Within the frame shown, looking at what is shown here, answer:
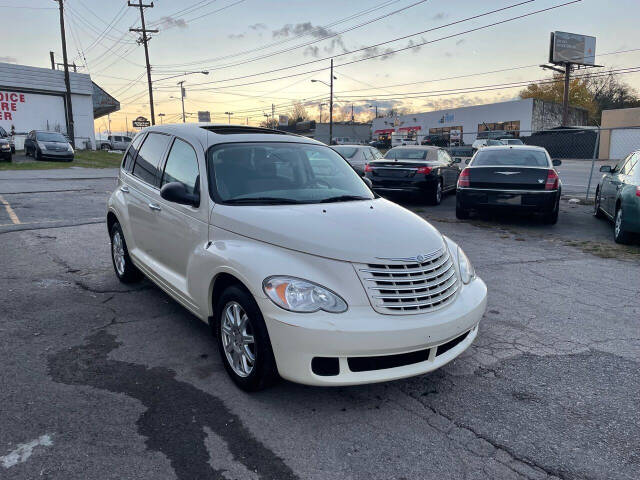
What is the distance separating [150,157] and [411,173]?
834 centimetres

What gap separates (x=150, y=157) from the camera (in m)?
4.97

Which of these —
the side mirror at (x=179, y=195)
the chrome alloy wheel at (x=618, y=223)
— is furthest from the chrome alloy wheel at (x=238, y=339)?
the chrome alloy wheel at (x=618, y=223)

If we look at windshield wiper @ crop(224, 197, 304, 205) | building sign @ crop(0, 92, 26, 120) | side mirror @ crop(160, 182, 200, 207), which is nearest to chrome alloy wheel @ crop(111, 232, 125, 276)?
side mirror @ crop(160, 182, 200, 207)

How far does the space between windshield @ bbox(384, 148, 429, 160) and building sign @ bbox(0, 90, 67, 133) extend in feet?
106

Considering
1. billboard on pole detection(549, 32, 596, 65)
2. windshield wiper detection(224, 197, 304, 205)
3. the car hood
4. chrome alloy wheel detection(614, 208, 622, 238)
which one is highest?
billboard on pole detection(549, 32, 596, 65)

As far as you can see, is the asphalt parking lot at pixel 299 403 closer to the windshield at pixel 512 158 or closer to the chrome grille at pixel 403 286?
the chrome grille at pixel 403 286

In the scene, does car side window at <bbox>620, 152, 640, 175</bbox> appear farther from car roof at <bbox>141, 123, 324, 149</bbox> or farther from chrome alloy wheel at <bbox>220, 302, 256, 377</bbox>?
chrome alloy wheel at <bbox>220, 302, 256, 377</bbox>

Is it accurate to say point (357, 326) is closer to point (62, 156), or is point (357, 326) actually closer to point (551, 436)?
point (551, 436)

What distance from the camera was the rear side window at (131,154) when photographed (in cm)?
542

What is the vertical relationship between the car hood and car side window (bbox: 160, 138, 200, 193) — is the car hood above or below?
below

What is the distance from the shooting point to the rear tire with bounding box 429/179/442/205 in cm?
1265

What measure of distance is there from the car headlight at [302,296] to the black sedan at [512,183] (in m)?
7.43

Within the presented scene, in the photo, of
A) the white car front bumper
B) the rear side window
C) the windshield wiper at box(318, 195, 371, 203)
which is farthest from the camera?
the rear side window

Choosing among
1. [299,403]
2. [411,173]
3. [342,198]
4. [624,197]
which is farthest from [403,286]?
[411,173]
